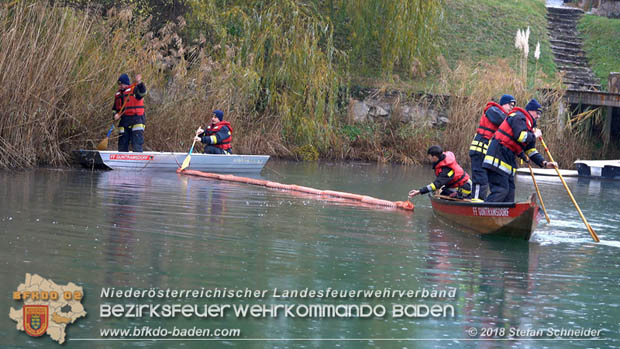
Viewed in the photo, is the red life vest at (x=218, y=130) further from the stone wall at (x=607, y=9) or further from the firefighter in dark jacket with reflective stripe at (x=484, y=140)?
the stone wall at (x=607, y=9)

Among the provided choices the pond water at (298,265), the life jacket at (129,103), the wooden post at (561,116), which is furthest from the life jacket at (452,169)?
the wooden post at (561,116)

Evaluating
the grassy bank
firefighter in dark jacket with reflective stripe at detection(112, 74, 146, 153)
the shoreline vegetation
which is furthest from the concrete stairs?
firefighter in dark jacket with reflective stripe at detection(112, 74, 146, 153)

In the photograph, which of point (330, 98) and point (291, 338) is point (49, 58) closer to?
point (330, 98)

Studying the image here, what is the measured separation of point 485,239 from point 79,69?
9790mm

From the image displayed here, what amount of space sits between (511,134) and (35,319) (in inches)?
293

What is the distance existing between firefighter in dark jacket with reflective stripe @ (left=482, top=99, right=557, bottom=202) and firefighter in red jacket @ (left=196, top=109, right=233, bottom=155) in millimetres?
8313

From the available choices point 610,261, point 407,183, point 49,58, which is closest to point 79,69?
point 49,58

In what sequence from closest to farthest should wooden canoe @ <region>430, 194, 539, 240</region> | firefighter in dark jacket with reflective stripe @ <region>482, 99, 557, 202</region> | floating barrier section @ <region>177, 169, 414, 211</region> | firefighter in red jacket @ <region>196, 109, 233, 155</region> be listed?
wooden canoe @ <region>430, 194, 539, 240</region> < firefighter in dark jacket with reflective stripe @ <region>482, 99, 557, 202</region> < floating barrier section @ <region>177, 169, 414, 211</region> < firefighter in red jacket @ <region>196, 109, 233, 155</region>

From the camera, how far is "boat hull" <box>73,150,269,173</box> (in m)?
18.2

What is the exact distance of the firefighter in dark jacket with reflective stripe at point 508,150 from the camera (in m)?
12.1

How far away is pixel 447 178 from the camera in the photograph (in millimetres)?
13711

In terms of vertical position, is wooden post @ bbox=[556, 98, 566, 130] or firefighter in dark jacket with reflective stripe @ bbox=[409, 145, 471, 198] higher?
wooden post @ bbox=[556, 98, 566, 130]

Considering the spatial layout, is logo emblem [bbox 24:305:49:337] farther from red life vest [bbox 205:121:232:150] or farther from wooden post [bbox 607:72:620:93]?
wooden post [bbox 607:72:620:93]

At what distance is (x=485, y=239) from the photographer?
12.2 m
